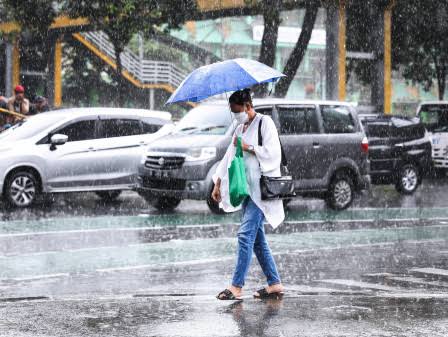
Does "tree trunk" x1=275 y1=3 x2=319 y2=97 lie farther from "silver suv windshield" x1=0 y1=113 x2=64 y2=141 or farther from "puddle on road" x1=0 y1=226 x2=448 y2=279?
"puddle on road" x1=0 y1=226 x2=448 y2=279

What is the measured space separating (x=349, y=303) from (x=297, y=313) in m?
0.68

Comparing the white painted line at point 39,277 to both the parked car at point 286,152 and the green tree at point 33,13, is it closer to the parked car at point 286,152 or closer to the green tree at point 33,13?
the parked car at point 286,152

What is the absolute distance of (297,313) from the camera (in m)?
7.89

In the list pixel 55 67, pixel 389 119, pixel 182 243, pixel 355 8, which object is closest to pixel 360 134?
pixel 389 119

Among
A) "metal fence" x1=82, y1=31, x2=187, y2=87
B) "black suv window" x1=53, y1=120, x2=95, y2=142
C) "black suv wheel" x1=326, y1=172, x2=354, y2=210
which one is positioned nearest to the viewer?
"black suv wheel" x1=326, y1=172, x2=354, y2=210

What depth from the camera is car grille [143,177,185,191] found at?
653 inches

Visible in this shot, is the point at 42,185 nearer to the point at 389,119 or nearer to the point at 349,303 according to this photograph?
the point at 389,119

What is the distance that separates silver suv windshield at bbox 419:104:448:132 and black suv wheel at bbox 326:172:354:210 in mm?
10348

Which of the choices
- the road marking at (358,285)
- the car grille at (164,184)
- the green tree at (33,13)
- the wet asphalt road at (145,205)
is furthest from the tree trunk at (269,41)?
the road marking at (358,285)

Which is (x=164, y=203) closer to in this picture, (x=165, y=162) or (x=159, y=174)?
(x=159, y=174)

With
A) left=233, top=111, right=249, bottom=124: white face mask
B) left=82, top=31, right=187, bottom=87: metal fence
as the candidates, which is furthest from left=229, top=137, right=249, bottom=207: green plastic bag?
left=82, top=31, right=187, bottom=87: metal fence

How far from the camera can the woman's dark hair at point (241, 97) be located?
8.68 m

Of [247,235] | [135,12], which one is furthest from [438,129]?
[247,235]

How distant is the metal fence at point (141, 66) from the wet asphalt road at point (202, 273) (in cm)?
2485
